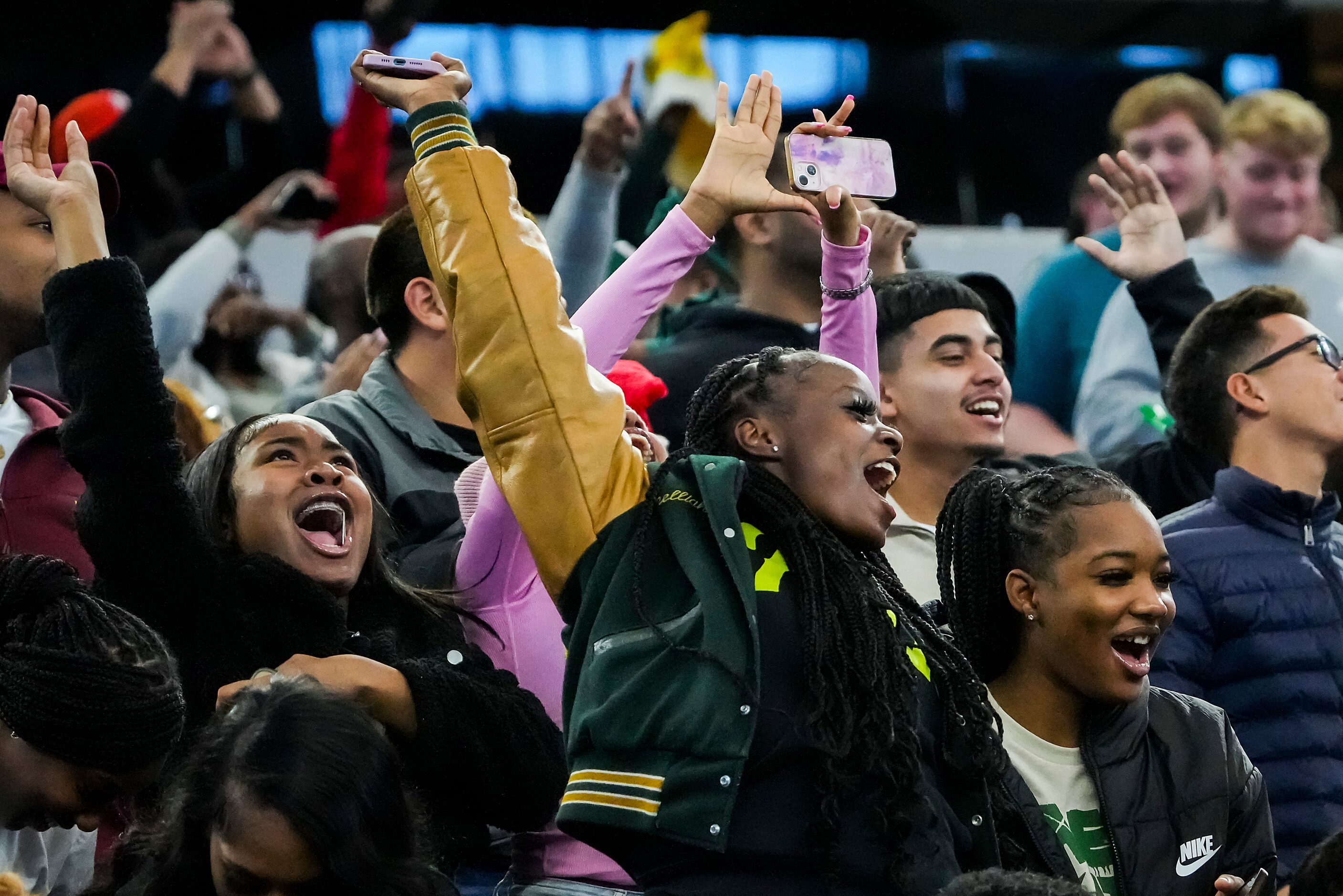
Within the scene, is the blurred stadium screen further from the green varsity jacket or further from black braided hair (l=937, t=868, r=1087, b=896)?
black braided hair (l=937, t=868, r=1087, b=896)

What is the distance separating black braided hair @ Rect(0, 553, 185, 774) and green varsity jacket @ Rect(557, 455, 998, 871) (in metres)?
0.59

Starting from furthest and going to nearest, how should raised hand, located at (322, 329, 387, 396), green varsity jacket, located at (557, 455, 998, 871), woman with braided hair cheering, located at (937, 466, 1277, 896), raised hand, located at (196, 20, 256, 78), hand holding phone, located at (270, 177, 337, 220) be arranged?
raised hand, located at (196, 20, 256, 78) → hand holding phone, located at (270, 177, 337, 220) → raised hand, located at (322, 329, 387, 396) → woman with braided hair cheering, located at (937, 466, 1277, 896) → green varsity jacket, located at (557, 455, 998, 871)

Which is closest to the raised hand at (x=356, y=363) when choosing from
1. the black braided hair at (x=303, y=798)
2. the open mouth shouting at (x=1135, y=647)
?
the black braided hair at (x=303, y=798)

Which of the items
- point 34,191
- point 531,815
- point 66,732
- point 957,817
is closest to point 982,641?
point 957,817

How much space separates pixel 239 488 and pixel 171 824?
79 cm

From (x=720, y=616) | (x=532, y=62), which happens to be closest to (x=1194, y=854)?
(x=720, y=616)

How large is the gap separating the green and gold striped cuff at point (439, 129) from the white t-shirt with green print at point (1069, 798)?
1.17 meters

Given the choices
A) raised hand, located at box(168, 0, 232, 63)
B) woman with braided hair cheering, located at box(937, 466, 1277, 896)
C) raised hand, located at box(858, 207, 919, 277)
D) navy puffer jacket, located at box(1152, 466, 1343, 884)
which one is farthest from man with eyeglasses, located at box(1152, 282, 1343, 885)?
raised hand, located at box(168, 0, 232, 63)

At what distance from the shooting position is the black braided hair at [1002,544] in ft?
10.8

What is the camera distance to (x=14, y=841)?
279cm

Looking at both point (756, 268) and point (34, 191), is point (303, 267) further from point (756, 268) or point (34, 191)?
point (34, 191)

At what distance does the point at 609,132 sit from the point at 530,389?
7.02ft

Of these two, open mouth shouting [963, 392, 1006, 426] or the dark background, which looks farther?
the dark background

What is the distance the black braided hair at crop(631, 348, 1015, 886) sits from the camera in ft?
8.55
